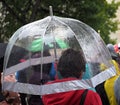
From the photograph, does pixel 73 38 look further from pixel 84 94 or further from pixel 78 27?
pixel 84 94

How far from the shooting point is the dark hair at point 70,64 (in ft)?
11.5

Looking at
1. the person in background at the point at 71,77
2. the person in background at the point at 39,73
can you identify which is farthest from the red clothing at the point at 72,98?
the person in background at the point at 39,73

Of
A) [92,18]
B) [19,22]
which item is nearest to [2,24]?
[19,22]

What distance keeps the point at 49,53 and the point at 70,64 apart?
50 cm

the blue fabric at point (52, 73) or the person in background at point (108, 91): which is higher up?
the blue fabric at point (52, 73)

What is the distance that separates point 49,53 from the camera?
156 inches

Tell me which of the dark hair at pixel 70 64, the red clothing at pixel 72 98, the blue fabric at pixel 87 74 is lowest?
the red clothing at pixel 72 98

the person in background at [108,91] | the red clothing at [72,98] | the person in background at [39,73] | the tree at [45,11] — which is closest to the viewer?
the red clothing at [72,98]

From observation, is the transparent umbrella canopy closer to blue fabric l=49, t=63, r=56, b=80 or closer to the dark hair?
blue fabric l=49, t=63, r=56, b=80

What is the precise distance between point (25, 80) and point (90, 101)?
72cm

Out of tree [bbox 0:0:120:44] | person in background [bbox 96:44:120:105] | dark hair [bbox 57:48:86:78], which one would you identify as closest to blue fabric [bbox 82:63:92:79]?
dark hair [bbox 57:48:86:78]

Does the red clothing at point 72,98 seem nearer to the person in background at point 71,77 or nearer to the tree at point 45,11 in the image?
the person in background at point 71,77

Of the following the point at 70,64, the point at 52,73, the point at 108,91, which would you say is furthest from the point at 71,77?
the point at 108,91

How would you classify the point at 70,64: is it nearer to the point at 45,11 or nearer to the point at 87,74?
the point at 87,74
